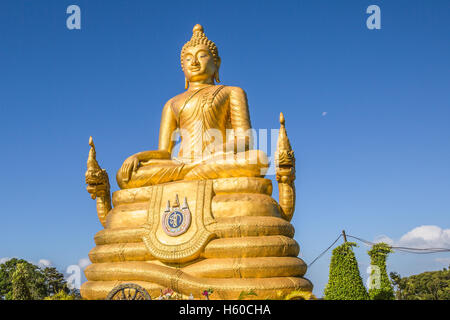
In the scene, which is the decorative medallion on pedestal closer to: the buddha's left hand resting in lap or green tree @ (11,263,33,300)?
the buddha's left hand resting in lap

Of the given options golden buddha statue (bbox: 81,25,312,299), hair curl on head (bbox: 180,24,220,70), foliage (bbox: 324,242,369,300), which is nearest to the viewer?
golden buddha statue (bbox: 81,25,312,299)

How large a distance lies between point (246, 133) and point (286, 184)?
1696 millimetres

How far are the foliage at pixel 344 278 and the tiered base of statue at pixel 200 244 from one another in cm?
158

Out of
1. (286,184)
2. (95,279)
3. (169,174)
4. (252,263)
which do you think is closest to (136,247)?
(95,279)

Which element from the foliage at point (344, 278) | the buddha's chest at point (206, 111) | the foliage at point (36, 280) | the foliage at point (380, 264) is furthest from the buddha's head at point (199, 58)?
the foliage at point (36, 280)

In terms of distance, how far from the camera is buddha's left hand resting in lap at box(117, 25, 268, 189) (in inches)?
390

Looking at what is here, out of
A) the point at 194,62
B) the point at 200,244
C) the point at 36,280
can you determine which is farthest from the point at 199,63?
the point at 36,280

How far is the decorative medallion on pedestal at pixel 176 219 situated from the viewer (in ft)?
30.2

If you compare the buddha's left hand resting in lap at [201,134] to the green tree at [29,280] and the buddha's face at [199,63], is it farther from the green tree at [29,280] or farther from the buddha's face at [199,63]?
the green tree at [29,280]

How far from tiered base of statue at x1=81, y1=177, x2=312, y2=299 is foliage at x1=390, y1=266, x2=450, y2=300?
1795 cm

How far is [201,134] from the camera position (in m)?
11.3

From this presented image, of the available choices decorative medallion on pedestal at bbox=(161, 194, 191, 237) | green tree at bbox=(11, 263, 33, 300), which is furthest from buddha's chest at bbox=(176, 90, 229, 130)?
green tree at bbox=(11, 263, 33, 300)

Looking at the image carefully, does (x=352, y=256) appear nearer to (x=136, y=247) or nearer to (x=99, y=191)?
(x=136, y=247)

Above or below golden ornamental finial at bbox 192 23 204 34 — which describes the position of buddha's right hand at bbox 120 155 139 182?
below
